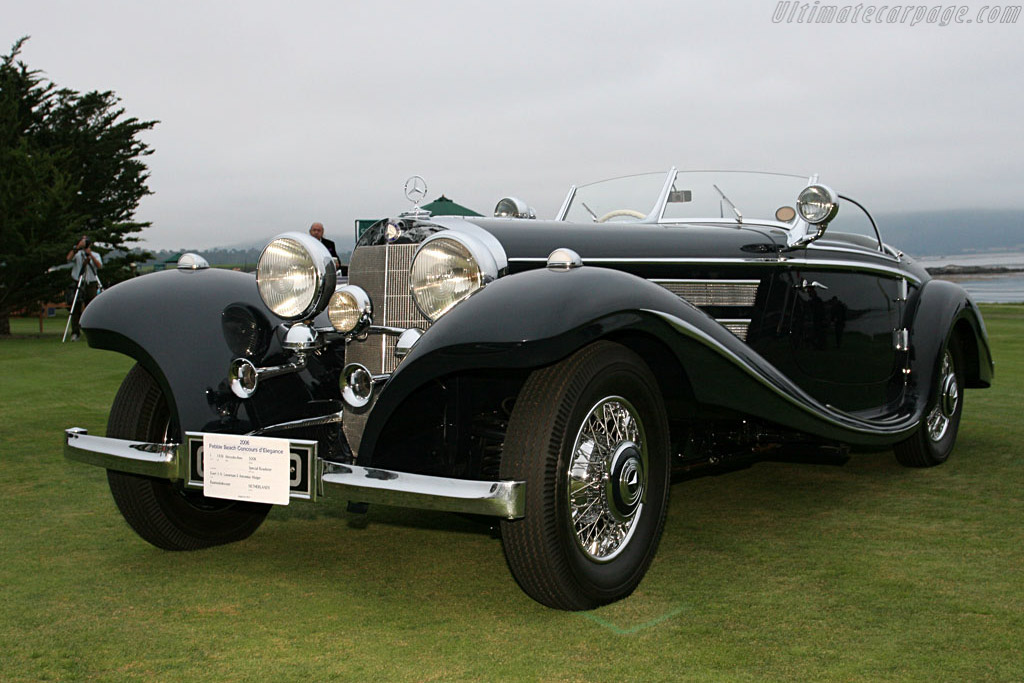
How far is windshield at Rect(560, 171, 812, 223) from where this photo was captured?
17.1ft

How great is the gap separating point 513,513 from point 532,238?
1421 mm

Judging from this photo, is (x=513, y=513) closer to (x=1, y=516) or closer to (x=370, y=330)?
(x=370, y=330)

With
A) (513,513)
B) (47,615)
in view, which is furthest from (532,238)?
(47,615)

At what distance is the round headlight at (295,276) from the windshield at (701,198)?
215 centimetres

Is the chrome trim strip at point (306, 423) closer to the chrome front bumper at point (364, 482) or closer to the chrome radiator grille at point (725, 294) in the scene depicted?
the chrome front bumper at point (364, 482)

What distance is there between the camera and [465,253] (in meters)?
3.45

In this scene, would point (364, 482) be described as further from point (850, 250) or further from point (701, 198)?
point (850, 250)

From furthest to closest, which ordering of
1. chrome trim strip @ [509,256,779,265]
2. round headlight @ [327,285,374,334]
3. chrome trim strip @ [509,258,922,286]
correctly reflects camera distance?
chrome trim strip @ [509,258,922,286]
chrome trim strip @ [509,256,779,265]
round headlight @ [327,285,374,334]

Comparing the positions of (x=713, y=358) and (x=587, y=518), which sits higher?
(x=713, y=358)

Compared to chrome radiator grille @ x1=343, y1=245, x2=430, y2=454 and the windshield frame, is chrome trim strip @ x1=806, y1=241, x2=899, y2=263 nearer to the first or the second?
the windshield frame

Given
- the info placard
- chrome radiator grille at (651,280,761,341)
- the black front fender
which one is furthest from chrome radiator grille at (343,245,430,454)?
chrome radiator grille at (651,280,761,341)

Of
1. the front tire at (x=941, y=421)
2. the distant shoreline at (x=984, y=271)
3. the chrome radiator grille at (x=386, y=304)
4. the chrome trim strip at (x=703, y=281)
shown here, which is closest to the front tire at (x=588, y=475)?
the chrome radiator grille at (x=386, y=304)

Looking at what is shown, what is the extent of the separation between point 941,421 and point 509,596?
11.7ft

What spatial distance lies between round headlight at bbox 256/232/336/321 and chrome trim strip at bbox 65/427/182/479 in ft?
2.32
